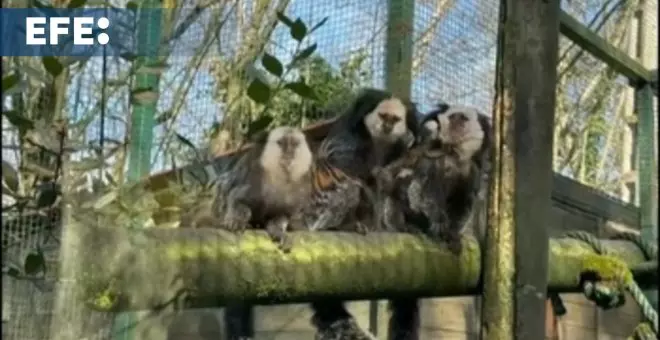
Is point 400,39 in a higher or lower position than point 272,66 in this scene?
higher

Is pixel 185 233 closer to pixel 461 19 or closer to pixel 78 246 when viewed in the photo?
pixel 78 246

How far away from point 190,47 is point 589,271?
0.75m

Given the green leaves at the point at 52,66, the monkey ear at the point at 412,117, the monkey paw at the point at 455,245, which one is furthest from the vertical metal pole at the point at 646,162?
the green leaves at the point at 52,66

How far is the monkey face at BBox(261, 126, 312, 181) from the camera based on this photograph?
1.74m

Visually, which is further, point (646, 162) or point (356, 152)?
point (356, 152)

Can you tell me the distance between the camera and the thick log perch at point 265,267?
47.2 inches

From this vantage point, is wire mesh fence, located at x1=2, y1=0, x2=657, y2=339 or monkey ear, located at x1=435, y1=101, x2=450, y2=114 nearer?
wire mesh fence, located at x1=2, y1=0, x2=657, y2=339

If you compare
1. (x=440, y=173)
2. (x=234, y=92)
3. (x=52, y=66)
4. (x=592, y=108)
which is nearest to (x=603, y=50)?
(x=592, y=108)

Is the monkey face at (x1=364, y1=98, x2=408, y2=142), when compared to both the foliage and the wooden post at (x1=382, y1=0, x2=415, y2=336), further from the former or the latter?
the foliage

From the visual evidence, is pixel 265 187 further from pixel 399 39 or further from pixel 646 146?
pixel 646 146

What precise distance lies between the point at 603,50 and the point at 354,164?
0.56 m

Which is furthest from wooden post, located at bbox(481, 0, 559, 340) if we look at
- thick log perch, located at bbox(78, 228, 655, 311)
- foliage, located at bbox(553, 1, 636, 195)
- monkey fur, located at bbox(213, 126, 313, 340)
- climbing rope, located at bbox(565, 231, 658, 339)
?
foliage, located at bbox(553, 1, 636, 195)

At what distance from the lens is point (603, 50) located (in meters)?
1.89

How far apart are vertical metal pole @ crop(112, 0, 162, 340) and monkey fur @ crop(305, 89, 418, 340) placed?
0.38 metres
